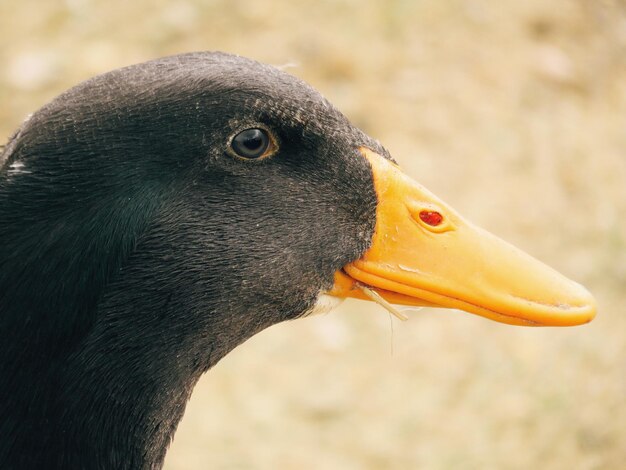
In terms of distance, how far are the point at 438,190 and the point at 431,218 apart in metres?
3.32

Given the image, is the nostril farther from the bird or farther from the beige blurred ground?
the beige blurred ground

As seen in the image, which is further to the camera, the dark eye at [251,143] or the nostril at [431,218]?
the nostril at [431,218]

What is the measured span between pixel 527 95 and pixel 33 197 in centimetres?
501

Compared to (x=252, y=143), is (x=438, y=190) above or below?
above

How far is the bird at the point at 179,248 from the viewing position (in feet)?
7.01

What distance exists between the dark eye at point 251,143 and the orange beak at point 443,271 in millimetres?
335

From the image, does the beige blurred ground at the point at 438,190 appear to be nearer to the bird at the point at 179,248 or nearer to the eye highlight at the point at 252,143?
the bird at the point at 179,248

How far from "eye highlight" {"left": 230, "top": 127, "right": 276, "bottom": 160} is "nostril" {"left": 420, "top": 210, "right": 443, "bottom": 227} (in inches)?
19.1

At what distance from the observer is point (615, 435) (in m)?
4.65

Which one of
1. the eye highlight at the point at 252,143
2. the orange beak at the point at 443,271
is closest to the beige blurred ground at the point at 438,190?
the orange beak at the point at 443,271

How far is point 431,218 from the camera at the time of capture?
259 cm

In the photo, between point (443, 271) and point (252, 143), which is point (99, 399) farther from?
point (443, 271)

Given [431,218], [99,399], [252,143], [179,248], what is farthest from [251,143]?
[99,399]

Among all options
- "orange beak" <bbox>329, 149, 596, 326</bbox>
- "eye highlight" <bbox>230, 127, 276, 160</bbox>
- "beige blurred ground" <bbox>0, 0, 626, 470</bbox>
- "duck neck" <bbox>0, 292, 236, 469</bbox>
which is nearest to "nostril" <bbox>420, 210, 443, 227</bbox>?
"orange beak" <bbox>329, 149, 596, 326</bbox>
